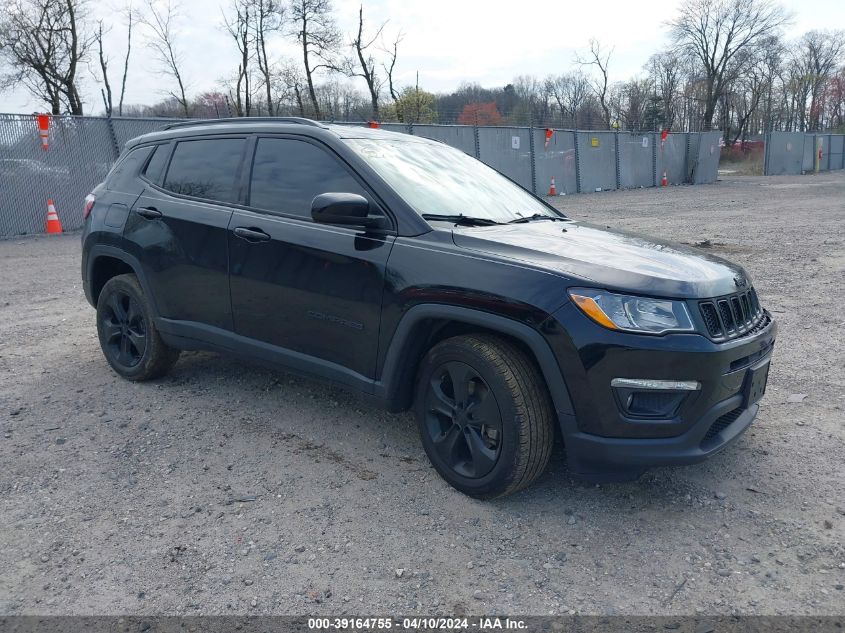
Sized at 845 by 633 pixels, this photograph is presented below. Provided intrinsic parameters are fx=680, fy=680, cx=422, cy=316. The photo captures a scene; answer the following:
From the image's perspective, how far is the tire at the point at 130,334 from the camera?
4.64 m

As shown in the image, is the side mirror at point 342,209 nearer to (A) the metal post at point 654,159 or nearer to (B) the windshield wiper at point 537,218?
(B) the windshield wiper at point 537,218

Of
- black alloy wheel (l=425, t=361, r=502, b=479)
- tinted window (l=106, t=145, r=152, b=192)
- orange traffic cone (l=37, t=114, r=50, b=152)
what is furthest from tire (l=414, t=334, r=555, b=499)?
orange traffic cone (l=37, t=114, r=50, b=152)

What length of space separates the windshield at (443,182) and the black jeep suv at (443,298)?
0.06ft

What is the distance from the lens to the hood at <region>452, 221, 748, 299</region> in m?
2.82

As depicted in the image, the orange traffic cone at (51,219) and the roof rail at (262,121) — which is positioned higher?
the roof rail at (262,121)

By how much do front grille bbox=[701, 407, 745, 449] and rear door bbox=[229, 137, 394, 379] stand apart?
1.56 meters

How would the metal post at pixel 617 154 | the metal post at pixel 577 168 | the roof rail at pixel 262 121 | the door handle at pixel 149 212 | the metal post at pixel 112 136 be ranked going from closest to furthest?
the roof rail at pixel 262 121, the door handle at pixel 149 212, the metal post at pixel 112 136, the metal post at pixel 577 168, the metal post at pixel 617 154

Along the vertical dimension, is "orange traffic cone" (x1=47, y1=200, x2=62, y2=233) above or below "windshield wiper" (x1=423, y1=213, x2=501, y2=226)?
below

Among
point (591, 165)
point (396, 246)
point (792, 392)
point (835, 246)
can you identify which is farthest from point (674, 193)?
point (396, 246)

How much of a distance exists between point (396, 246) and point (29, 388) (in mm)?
3160

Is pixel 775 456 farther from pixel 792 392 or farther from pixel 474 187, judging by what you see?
pixel 474 187

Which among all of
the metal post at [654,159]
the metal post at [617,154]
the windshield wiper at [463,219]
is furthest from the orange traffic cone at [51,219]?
the metal post at [654,159]

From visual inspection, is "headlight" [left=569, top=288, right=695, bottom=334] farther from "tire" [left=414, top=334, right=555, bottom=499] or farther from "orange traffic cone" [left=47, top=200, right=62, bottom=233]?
"orange traffic cone" [left=47, top=200, right=62, bottom=233]

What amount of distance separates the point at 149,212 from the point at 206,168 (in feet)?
1.70
